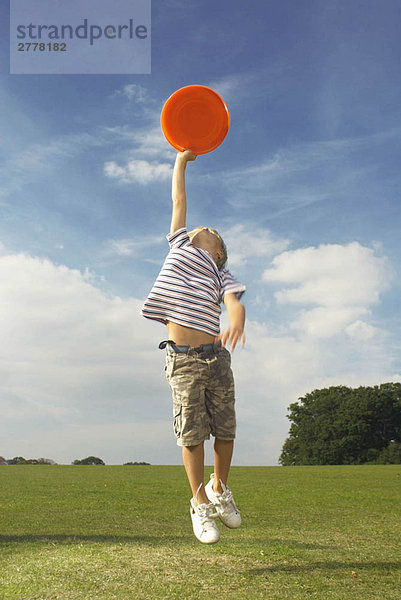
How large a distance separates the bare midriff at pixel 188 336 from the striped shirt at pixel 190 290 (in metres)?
0.05

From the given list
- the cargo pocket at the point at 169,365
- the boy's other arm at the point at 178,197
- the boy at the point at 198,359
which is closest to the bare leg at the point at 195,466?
the boy at the point at 198,359

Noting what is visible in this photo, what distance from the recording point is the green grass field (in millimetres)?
4414

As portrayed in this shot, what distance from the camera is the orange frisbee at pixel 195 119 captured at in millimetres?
5145

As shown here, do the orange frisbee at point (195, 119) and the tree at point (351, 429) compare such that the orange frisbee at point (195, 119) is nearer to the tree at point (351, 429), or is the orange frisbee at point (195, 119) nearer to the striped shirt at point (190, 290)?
the striped shirt at point (190, 290)

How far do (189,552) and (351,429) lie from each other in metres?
49.6

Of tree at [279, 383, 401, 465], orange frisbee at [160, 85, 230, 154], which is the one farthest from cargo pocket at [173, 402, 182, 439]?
tree at [279, 383, 401, 465]

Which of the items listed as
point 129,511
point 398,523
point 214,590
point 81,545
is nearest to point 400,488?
point 398,523

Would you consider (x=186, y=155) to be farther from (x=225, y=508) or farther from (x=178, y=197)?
(x=225, y=508)

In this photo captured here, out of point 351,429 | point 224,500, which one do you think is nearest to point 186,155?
point 224,500

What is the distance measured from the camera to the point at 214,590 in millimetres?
4301

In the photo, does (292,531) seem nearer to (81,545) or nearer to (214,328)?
(81,545)

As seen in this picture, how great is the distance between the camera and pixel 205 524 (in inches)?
169

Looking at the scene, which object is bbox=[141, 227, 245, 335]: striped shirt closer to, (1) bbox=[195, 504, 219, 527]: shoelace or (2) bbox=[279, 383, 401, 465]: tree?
(1) bbox=[195, 504, 219, 527]: shoelace

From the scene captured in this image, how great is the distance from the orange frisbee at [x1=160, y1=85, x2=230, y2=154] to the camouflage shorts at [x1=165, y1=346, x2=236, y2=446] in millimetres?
2050
